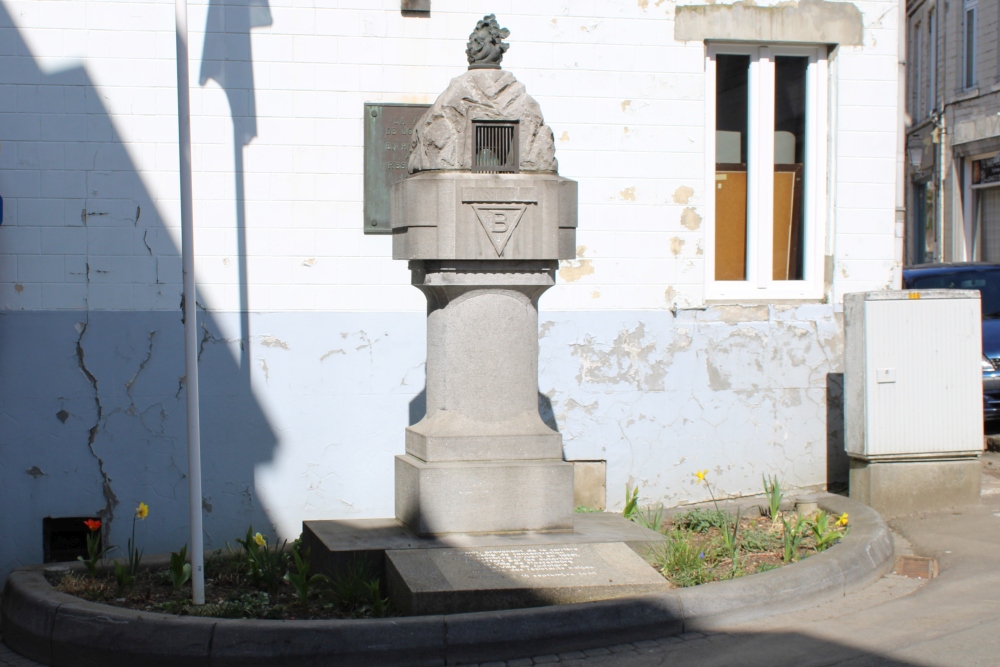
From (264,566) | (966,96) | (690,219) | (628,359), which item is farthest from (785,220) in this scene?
(966,96)

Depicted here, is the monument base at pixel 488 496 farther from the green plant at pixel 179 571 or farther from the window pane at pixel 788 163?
the window pane at pixel 788 163

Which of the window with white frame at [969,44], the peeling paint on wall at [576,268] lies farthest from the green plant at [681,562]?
the window with white frame at [969,44]

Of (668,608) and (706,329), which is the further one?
(706,329)

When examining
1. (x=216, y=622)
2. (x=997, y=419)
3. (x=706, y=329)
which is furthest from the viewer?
(x=997, y=419)

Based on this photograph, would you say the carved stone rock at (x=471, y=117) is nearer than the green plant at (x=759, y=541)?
Yes

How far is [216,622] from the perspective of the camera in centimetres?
519

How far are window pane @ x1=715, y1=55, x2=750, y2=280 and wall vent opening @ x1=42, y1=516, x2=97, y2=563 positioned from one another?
4.99m

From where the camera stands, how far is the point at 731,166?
8922mm

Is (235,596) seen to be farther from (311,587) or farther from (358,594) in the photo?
(358,594)

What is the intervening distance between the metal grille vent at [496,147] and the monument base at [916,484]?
3.44 metres

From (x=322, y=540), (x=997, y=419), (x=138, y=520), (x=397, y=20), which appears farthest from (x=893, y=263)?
(x=138, y=520)

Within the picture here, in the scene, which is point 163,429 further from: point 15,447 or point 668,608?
point 668,608

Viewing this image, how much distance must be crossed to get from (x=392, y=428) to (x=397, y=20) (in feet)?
9.50

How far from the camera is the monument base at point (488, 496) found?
631 cm
